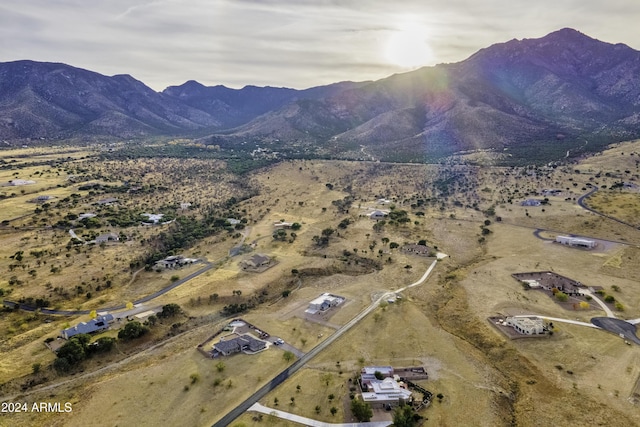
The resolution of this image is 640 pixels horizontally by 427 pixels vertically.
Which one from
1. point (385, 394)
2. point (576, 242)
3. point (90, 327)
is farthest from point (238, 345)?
point (576, 242)

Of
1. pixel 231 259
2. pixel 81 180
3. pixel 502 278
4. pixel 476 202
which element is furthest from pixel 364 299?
pixel 81 180

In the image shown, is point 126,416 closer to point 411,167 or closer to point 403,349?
point 403,349

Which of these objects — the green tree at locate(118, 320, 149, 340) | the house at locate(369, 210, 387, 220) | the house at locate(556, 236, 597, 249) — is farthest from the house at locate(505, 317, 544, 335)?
the house at locate(369, 210, 387, 220)

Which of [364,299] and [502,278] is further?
[502,278]

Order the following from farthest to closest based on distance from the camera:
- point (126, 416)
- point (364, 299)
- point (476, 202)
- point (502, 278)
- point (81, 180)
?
1. point (81, 180)
2. point (476, 202)
3. point (502, 278)
4. point (364, 299)
5. point (126, 416)

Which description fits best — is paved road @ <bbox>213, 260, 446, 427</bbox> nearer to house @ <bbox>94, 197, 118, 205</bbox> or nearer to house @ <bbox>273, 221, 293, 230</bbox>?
house @ <bbox>273, 221, 293, 230</bbox>

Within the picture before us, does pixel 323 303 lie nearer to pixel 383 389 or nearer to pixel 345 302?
pixel 345 302

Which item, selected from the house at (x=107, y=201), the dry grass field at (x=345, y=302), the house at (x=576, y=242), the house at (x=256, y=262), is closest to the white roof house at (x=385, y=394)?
the dry grass field at (x=345, y=302)
